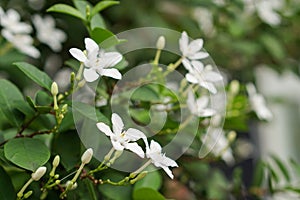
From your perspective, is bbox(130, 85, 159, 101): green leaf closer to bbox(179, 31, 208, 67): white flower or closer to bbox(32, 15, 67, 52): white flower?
bbox(179, 31, 208, 67): white flower

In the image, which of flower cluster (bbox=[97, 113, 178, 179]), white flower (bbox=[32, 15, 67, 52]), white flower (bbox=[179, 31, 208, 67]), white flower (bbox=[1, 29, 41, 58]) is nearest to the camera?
flower cluster (bbox=[97, 113, 178, 179])

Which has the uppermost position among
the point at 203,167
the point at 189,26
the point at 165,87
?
the point at 165,87

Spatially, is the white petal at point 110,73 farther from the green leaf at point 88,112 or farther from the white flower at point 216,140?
the white flower at point 216,140

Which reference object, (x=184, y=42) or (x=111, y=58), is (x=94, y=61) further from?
(x=184, y=42)

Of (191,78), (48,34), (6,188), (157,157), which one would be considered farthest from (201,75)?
(48,34)

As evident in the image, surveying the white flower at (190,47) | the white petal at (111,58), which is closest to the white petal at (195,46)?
the white flower at (190,47)

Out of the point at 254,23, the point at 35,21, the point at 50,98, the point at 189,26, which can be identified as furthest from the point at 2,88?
the point at 254,23

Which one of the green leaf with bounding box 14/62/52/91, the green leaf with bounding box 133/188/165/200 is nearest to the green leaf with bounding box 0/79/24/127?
the green leaf with bounding box 14/62/52/91

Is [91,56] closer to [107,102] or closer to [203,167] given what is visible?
[107,102]
